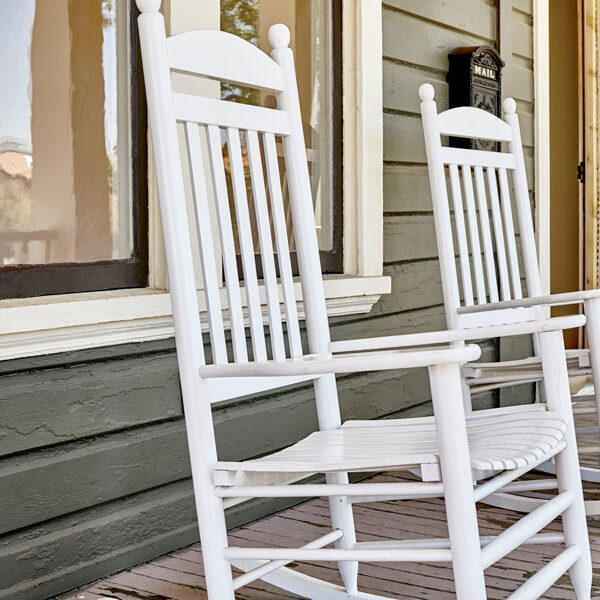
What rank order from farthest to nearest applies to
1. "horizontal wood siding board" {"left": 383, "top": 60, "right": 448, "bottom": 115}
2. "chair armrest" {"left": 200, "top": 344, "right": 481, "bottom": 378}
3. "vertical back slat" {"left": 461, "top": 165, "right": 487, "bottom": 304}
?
"horizontal wood siding board" {"left": 383, "top": 60, "right": 448, "bottom": 115} < "vertical back slat" {"left": 461, "top": 165, "right": 487, "bottom": 304} < "chair armrest" {"left": 200, "top": 344, "right": 481, "bottom": 378}

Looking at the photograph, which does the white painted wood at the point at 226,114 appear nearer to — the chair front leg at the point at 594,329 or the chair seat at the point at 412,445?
the chair seat at the point at 412,445

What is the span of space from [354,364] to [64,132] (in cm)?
97

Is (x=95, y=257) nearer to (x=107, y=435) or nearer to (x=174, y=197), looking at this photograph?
(x=107, y=435)

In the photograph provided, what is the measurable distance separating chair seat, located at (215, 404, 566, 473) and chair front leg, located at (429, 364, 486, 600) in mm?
32

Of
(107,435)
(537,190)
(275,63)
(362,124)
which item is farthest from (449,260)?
(537,190)

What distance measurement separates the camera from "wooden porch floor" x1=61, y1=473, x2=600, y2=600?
73.4 inches

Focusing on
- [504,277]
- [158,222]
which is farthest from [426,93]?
[158,222]

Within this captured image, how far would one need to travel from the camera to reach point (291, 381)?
5.54 feet

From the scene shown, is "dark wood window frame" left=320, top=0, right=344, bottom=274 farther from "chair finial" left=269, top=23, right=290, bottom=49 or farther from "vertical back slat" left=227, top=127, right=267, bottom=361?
"vertical back slat" left=227, top=127, right=267, bottom=361

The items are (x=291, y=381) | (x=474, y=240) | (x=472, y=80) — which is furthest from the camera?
(x=472, y=80)

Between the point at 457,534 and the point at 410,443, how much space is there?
237mm

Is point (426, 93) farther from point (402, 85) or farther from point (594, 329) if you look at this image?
point (594, 329)

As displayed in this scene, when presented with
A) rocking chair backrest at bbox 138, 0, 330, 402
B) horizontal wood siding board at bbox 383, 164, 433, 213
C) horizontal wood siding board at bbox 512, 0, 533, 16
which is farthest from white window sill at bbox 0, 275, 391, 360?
horizontal wood siding board at bbox 512, 0, 533, 16

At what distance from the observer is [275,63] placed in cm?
177
